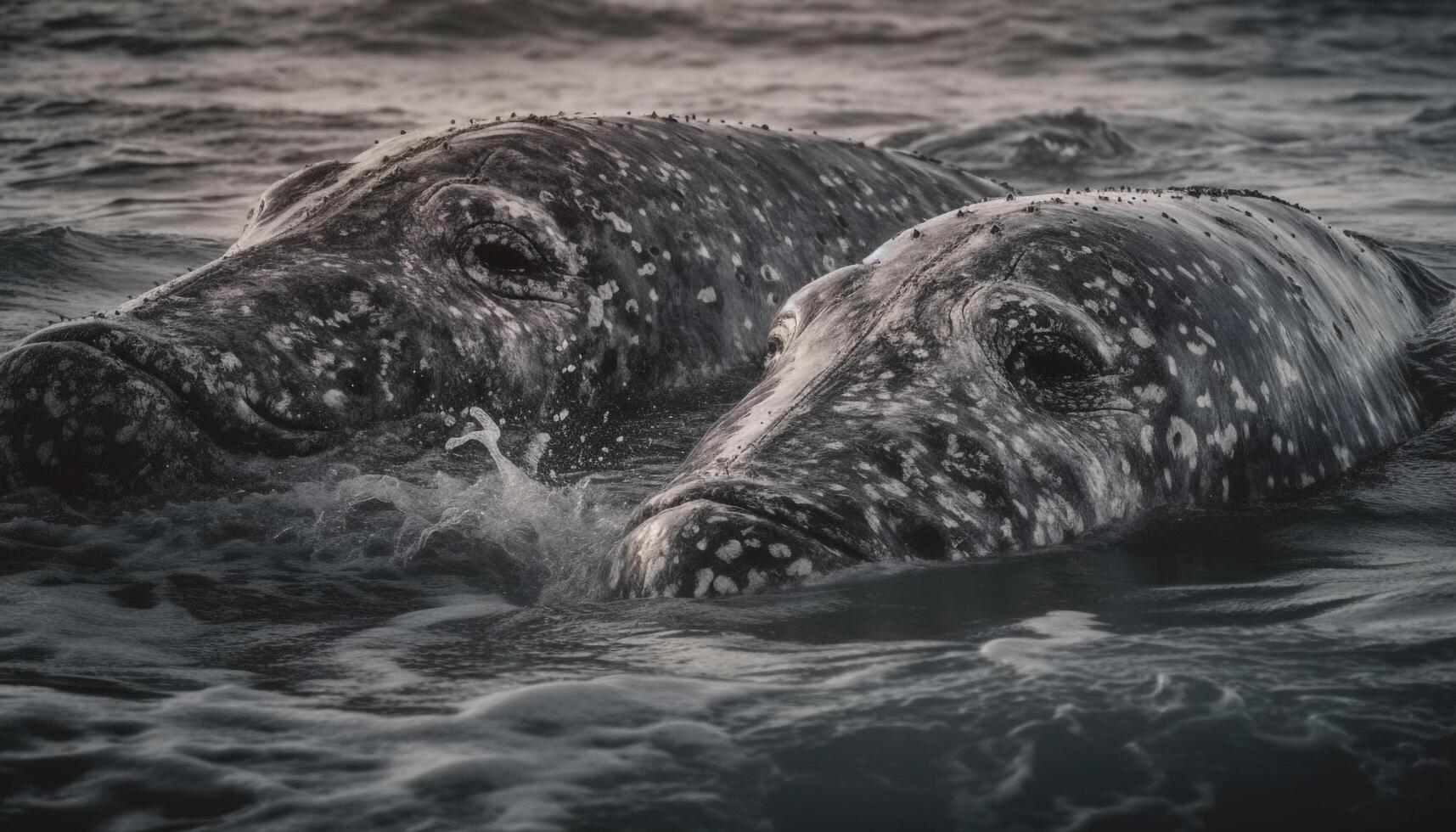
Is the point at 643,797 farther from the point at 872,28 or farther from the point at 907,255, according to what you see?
the point at 872,28

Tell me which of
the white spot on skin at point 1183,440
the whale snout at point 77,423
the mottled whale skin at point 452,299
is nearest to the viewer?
the white spot on skin at point 1183,440


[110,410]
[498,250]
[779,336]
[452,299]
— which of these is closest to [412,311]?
[452,299]

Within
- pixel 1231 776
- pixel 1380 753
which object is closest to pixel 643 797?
pixel 1231 776

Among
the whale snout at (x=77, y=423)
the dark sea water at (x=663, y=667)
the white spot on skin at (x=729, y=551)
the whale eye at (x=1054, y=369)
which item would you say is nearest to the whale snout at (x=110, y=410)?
the whale snout at (x=77, y=423)

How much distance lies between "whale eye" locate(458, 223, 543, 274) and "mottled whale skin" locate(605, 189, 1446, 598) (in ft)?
5.98

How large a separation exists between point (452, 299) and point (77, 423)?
192cm

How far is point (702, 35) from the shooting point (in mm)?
27953

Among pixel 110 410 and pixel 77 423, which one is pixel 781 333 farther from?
pixel 77 423

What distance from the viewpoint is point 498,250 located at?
8.09 metres

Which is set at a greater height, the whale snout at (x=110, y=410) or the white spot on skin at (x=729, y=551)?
the whale snout at (x=110, y=410)

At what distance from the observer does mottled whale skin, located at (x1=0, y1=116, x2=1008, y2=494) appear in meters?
6.61

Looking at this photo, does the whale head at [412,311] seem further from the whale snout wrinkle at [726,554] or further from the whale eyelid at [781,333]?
the whale snout wrinkle at [726,554]

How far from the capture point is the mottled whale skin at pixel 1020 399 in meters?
5.22

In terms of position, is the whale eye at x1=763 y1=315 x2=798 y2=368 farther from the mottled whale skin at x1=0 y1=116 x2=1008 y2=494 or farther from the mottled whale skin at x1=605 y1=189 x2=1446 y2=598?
the mottled whale skin at x1=0 y1=116 x2=1008 y2=494
